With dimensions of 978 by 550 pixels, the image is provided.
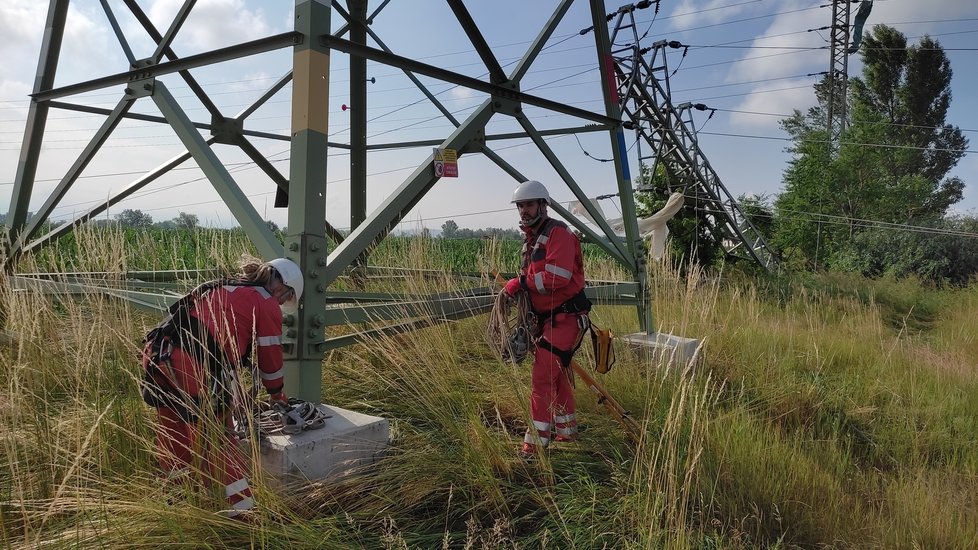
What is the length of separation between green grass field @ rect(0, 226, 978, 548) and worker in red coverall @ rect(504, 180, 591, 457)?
0.71 feet

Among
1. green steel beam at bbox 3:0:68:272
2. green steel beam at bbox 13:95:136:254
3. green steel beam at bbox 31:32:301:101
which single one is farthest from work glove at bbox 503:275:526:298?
green steel beam at bbox 3:0:68:272

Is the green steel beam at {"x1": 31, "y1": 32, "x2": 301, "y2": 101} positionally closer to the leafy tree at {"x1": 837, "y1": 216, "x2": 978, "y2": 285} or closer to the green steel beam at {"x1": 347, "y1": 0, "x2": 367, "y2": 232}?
the green steel beam at {"x1": 347, "y1": 0, "x2": 367, "y2": 232}

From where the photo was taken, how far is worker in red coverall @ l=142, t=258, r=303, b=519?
8.80 ft

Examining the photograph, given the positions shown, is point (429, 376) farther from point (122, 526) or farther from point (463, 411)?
point (122, 526)

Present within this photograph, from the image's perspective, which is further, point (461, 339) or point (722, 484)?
point (461, 339)

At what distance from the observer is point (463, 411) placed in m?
3.93

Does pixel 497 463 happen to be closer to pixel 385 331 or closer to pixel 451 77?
pixel 385 331

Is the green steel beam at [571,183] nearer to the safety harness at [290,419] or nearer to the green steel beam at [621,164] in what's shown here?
the green steel beam at [621,164]

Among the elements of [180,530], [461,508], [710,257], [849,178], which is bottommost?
[461,508]

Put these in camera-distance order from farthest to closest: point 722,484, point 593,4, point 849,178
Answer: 1. point 849,178
2. point 593,4
3. point 722,484

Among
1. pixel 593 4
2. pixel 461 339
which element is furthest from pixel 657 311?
pixel 593 4

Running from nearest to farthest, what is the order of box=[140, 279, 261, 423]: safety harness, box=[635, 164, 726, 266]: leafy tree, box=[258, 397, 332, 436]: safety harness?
1. box=[140, 279, 261, 423]: safety harness
2. box=[258, 397, 332, 436]: safety harness
3. box=[635, 164, 726, 266]: leafy tree

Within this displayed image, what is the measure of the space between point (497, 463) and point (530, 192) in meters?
2.10

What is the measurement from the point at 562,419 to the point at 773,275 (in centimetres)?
1380
